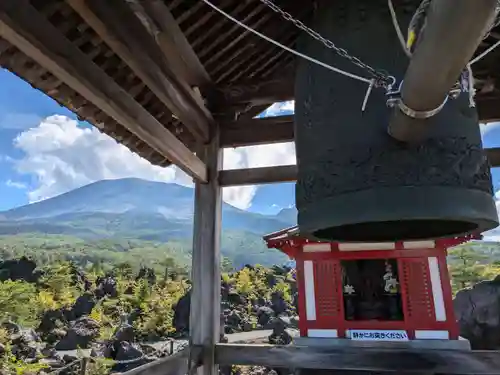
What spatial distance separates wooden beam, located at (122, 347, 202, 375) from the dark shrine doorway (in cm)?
371

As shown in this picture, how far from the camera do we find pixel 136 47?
211 centimetres

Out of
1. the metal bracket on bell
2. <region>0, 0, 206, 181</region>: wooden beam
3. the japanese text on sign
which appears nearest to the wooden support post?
<region>0, 0, 206, 181</region>: wooden beam

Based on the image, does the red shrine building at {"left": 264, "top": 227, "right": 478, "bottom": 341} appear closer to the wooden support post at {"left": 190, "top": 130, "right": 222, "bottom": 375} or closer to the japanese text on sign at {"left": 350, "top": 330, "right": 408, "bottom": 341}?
the japanese text on sign at {"left": 350, "top": 330, "right": 408, "bottom": 341}

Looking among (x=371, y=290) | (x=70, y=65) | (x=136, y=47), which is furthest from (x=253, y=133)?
(x=371, y=290)

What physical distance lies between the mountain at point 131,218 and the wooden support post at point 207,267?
214 ft

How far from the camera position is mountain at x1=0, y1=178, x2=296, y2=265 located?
79562mm

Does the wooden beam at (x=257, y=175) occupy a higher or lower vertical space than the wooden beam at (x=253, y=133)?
lower

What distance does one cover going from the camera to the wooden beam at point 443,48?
2.18ft

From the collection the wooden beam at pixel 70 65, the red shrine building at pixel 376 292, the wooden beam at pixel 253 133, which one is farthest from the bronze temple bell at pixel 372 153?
the red shrine building at pixel 376 292

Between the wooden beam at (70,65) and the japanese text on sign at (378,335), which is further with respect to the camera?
the japanese text on sign at (378,335)

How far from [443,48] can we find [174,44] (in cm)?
188

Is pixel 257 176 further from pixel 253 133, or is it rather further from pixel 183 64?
pixel 183 64

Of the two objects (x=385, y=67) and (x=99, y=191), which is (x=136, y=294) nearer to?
(x=385, y=67)

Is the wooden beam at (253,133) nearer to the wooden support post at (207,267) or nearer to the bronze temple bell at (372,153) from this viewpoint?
the wooden support post at (207,267)
